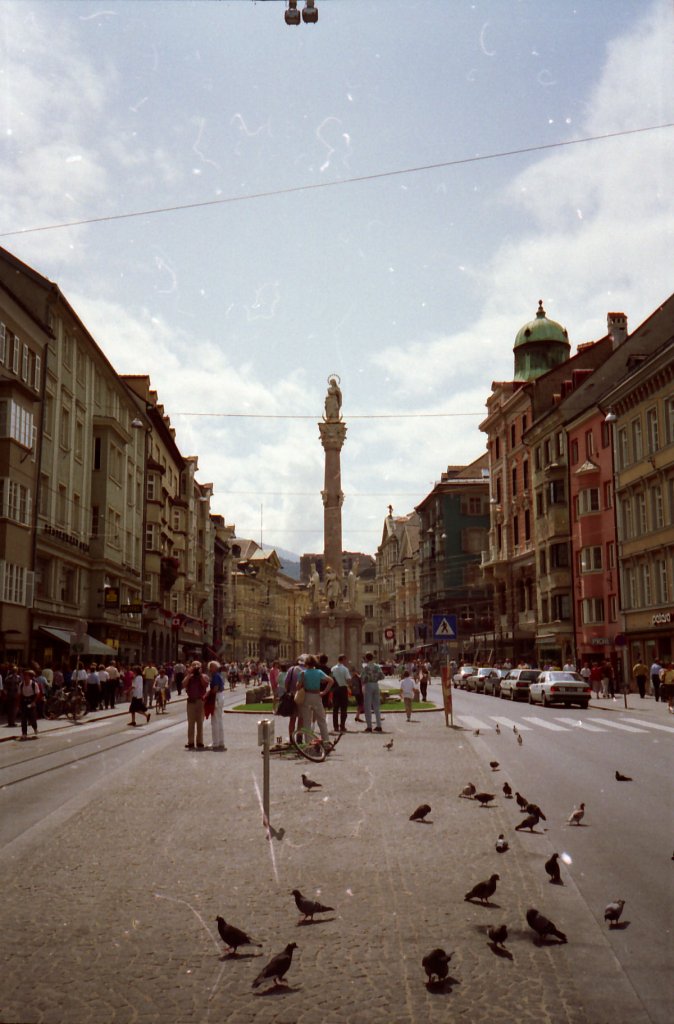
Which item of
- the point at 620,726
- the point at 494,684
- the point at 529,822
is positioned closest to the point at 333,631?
the point at 494,684

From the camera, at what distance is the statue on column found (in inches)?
2422

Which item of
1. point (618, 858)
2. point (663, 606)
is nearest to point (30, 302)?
point (663, 606)

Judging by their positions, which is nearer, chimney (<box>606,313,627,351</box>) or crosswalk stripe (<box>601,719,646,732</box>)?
crosswalk stripe (<box>601,719,646,732</box>)

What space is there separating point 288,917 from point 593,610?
47.5m

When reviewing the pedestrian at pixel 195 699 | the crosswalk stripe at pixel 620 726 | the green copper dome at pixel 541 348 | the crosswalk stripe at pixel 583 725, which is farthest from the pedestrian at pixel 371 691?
the green copper dome at pixel 541 348

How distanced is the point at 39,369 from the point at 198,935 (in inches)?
1364

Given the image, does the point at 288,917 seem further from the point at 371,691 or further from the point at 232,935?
the point at 371,691

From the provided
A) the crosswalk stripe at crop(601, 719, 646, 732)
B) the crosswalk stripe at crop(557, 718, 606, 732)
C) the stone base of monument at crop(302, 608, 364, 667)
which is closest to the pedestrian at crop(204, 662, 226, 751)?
the crosswalk stripe at crop(557, 718, 606, 732)

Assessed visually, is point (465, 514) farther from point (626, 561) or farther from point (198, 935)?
point (198, 935)

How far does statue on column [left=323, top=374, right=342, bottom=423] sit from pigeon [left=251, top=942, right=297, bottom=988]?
56.2m

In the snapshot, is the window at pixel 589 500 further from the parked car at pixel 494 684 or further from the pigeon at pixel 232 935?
the pigeon at pixel 232 935

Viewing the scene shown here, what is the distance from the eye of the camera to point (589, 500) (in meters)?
52.4

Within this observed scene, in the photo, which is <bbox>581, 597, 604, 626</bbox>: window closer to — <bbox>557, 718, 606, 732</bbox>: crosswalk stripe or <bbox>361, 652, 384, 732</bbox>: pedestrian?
<bbox>557, 718, 606, 732</bbox>: crosswalk stripe

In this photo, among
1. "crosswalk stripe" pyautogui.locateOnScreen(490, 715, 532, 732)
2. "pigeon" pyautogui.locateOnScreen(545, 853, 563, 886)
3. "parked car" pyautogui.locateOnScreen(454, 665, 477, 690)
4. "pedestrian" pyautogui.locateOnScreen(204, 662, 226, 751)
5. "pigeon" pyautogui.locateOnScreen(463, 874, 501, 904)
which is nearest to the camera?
"pigeon" pyautogui.locateOnScreen(463, 874, 501, 904)
